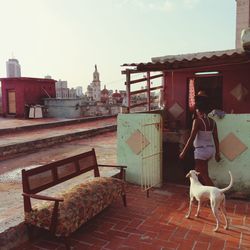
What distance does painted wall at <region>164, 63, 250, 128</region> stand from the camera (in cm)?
931

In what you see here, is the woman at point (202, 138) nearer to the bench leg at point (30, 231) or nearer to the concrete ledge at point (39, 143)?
the bench leg at point (30, 231)

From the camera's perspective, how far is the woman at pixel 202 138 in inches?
196

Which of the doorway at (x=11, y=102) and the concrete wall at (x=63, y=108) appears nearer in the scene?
the concrete wall at (x=63, y=108)

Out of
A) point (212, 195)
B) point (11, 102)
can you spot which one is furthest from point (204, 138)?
point (11, 102)

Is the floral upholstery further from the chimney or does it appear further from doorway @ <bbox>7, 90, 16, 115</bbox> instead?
doorway @ <bbox>7, 90, 16, 115</bbox>

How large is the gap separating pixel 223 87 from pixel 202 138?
17.3 ft

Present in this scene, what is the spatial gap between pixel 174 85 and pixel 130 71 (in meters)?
3.07

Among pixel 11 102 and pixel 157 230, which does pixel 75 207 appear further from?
pixel 11 102

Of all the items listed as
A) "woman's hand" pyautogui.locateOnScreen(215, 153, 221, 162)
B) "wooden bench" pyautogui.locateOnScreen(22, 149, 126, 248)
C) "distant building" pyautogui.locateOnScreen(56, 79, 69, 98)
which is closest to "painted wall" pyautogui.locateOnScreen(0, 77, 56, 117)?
"distant building" pyautogui.locateOnScreen(56, 79, 69, 98)

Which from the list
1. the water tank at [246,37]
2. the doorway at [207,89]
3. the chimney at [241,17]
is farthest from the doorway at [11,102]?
the water tank at [246,37]

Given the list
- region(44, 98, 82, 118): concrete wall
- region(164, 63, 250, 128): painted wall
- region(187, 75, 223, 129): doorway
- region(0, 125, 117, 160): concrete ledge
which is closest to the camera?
region(164, 63, 250, 128): painted wall

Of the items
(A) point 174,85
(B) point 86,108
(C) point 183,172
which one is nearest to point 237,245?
(C) point 183,172

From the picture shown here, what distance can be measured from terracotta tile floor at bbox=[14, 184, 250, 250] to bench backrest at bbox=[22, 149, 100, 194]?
775 millimetres

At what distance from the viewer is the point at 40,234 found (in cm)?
414
